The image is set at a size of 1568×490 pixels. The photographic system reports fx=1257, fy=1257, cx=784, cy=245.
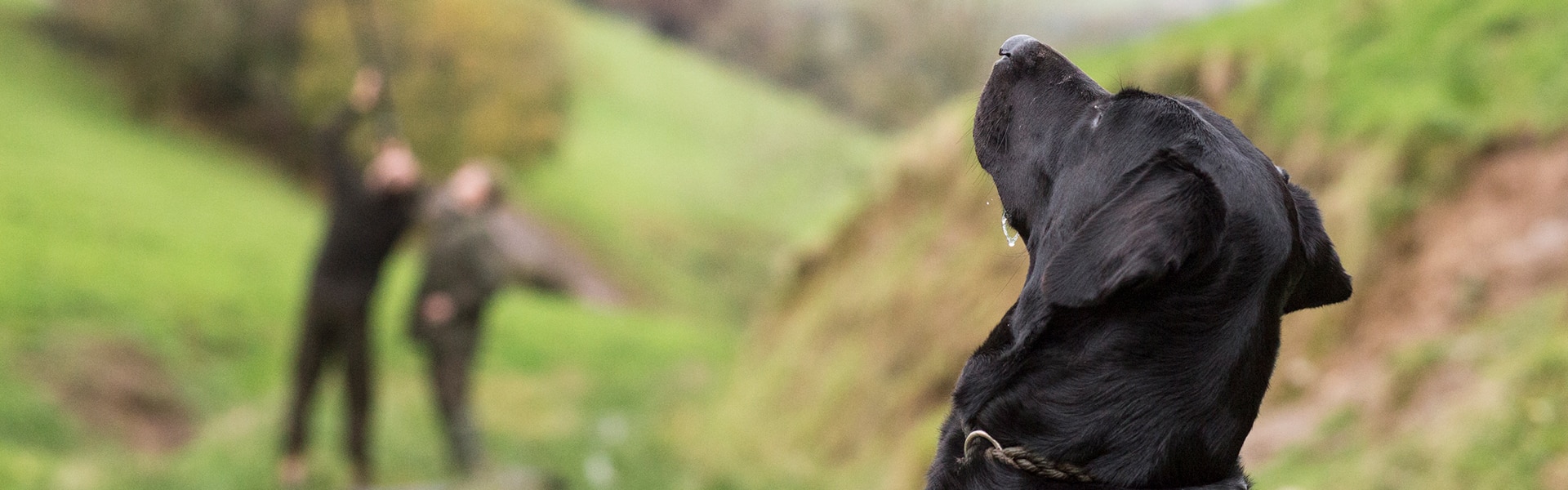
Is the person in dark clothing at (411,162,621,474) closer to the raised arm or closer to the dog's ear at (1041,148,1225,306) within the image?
the raised arm

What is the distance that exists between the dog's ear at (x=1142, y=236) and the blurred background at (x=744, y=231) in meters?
0.90

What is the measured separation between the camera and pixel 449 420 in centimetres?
830

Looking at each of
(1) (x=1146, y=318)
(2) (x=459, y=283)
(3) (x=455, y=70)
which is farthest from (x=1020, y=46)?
(3) (x=455, y=70)

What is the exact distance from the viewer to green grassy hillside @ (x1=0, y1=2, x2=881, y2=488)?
10555 millimetres

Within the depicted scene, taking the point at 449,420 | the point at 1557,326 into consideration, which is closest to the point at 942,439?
the point at 1557,326

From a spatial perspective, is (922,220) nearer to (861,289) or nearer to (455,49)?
(861,289)

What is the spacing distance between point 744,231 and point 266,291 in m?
13.5

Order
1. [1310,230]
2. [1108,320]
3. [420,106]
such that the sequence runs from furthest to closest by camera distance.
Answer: [420,106] → [1310,230] → [1108,320]

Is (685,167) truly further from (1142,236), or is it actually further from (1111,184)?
(1142,236)

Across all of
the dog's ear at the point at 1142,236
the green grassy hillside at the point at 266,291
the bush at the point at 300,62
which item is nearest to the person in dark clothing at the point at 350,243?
the green grassy hillside at the point at 266,291

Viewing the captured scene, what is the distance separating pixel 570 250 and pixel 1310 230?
28.0m

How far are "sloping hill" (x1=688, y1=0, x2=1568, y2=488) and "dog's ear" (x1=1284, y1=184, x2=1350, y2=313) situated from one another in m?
1.18

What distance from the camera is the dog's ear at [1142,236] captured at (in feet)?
7.36

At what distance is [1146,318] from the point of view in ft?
7.99
